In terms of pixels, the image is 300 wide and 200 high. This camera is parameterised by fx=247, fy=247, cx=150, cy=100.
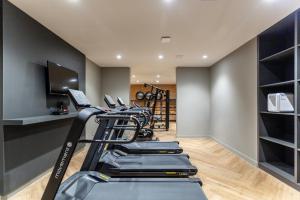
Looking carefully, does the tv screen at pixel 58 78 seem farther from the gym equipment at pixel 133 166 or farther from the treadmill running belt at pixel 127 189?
the treadmill running belt at pixel 127 189

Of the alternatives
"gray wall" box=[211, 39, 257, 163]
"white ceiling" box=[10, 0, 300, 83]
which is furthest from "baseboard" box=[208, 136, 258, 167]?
"white ceiling" box=[10, 0, 300, 83]

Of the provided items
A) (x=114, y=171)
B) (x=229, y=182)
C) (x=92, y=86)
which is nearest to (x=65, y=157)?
(x=114, y=171)

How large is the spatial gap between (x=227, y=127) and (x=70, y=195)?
186 inches

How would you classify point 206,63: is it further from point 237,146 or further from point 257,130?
point 257,130

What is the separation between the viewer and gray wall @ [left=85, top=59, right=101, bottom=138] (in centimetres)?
645

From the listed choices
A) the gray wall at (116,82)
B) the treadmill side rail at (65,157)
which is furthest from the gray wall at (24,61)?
the gray wall at (116,82)

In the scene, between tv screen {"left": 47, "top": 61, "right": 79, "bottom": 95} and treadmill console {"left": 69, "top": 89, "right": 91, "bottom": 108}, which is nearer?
treadmill console {"left": 69, "top": 89, "right": 91, "bottom": 108}

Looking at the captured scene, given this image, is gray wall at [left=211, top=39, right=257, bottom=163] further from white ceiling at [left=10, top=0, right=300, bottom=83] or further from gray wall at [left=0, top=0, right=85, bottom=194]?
gray wall at [left=0, top=0, right=85, bottom=194]

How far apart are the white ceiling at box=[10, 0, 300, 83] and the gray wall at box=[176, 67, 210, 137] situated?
239 centimetres

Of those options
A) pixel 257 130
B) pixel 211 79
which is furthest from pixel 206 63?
pixel 257 130

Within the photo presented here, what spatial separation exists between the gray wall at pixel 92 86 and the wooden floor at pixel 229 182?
1.37 m

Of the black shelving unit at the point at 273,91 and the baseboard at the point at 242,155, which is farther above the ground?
Result: the black shelving unit at the point at 273,91

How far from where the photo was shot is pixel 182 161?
3268mm

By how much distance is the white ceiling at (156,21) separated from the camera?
2.99 meters
